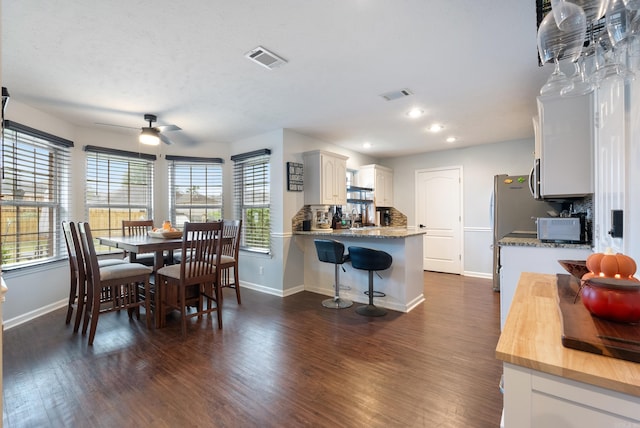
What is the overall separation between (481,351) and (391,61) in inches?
99.5

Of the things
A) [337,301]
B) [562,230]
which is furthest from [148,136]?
[562,230]

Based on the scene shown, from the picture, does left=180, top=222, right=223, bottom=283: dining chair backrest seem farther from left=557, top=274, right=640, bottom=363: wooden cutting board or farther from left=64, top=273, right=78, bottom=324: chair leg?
left=557, top=274, right=640, bottom=363: wooden cutting board

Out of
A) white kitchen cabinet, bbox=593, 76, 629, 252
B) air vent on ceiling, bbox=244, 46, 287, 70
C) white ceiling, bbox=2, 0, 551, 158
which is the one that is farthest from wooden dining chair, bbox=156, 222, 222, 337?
white kitchen cabinet, bbox=593, 76, 629, 252

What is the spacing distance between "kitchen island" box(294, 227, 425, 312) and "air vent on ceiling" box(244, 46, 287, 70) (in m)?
2.07

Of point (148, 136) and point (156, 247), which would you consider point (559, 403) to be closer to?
point (156, 247)

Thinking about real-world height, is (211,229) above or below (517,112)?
below

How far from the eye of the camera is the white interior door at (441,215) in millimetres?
5484

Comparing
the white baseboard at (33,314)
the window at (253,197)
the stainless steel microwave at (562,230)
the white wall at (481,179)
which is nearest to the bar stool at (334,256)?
the window at (253,197)

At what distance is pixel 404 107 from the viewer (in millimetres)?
3385

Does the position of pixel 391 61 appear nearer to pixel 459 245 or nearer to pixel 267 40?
pixel 267 40

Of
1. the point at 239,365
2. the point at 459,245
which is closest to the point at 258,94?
the point at 239,365

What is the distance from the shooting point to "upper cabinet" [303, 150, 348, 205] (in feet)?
14.2

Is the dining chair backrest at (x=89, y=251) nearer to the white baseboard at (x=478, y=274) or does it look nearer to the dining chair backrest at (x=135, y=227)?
the dining chair backrest at (x=135, y=227)

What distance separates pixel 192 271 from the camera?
299 cm
